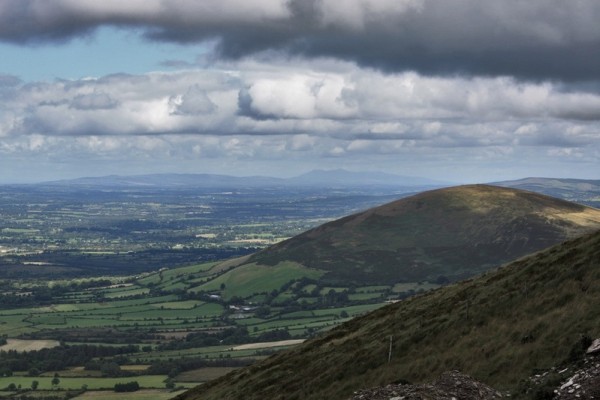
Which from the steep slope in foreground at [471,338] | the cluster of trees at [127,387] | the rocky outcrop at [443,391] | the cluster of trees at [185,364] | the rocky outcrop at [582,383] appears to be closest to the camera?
the rocky outcrop at [582,383]

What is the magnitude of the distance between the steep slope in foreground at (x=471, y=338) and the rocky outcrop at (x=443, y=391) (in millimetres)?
2043

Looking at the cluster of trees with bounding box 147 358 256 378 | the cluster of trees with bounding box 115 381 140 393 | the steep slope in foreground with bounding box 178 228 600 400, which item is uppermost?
the steep slope in foreground with bounding box 178 228 600 400

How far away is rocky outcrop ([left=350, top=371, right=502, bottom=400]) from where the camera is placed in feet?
115

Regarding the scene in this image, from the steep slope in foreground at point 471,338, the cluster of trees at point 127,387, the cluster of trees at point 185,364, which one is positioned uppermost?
the steep slope in foreground at point 471,338

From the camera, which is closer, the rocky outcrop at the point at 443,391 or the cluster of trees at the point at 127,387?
the rocky outcrop at the point at 443,391

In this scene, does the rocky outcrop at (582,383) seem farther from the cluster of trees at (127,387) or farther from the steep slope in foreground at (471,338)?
the cluster of trees at (127,387)

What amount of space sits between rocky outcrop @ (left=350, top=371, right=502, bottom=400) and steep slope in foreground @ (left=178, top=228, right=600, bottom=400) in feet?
6.70

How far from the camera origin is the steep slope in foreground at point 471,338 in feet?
135

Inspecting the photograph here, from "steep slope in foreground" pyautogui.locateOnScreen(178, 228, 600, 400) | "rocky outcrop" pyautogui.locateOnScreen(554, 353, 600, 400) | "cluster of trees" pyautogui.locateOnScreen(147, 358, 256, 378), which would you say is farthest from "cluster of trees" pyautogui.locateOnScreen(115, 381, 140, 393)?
"rocky outcrop" pyautogui.locateOnScreen(554, 353, 600, 400)

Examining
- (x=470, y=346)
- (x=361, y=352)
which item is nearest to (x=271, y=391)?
(x=361, y=352)

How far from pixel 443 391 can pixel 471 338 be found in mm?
14565

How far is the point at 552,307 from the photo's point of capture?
47.2 meters

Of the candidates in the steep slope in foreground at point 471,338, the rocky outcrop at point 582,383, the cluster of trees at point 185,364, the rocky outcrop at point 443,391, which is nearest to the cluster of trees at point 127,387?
the cluster of trees at point 185,364

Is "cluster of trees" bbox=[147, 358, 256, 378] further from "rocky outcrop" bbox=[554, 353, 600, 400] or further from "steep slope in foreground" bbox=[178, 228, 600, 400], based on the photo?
"rocky outcrop" bbox=[554, 353, 600, 400]
